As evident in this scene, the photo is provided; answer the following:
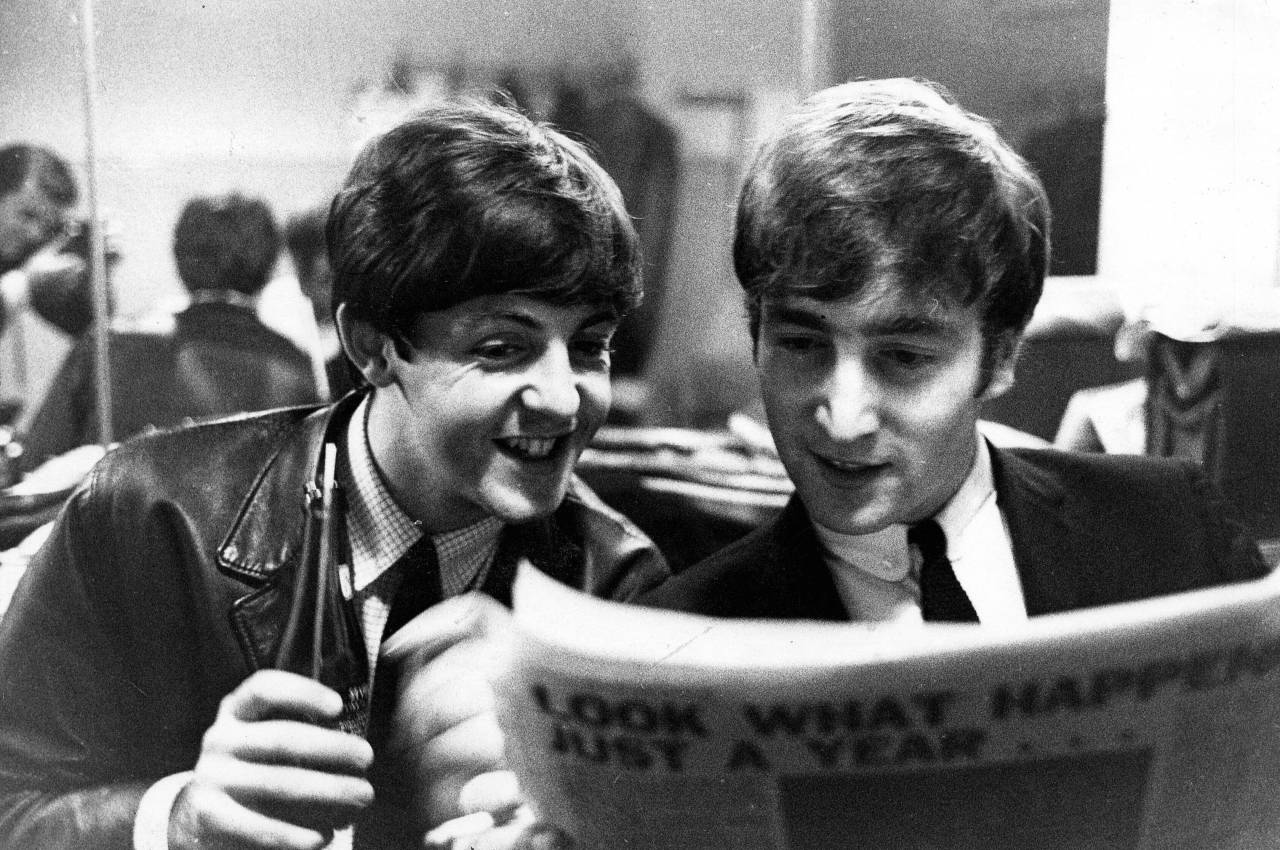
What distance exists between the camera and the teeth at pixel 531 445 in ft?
4.38

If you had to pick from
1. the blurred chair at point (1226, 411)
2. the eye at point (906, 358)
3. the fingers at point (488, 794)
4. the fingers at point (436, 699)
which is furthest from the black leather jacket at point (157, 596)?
the blurred chair at point (1226, 411)

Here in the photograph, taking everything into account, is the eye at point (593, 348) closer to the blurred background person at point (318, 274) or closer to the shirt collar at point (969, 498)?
the blurred background person at point (318, 274)

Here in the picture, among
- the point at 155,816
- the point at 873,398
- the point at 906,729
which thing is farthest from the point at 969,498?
the point at 155,816

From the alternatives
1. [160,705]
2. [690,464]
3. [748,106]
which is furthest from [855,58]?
[160,705]

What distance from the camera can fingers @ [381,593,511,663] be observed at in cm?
138

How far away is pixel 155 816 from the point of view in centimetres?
140

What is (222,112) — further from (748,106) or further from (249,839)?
(249,839)

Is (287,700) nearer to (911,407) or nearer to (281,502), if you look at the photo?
(281,502)

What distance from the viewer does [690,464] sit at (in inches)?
56.7

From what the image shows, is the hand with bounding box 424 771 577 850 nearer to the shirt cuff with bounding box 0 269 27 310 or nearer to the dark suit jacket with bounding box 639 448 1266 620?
the dark suit jacket with bounding box 639 448 1266 620

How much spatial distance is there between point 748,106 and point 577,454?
0.41m

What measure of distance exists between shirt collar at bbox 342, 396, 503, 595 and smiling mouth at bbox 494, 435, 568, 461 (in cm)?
10

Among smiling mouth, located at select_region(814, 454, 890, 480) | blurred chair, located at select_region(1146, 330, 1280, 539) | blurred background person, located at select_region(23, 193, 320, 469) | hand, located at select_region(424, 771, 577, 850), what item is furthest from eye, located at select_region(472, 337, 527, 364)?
blurred chair, located at select_region(1146, 330, 1280, 539)

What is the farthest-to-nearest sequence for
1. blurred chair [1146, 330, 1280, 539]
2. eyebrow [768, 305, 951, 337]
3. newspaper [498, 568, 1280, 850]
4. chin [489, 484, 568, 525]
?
blurred chair [1146, 330, 1280, 539] → chin [489, 484, 568, 525] → eyebrow [768, 305, 951, 337] → newspaper [498, 568, 1280, 850]
